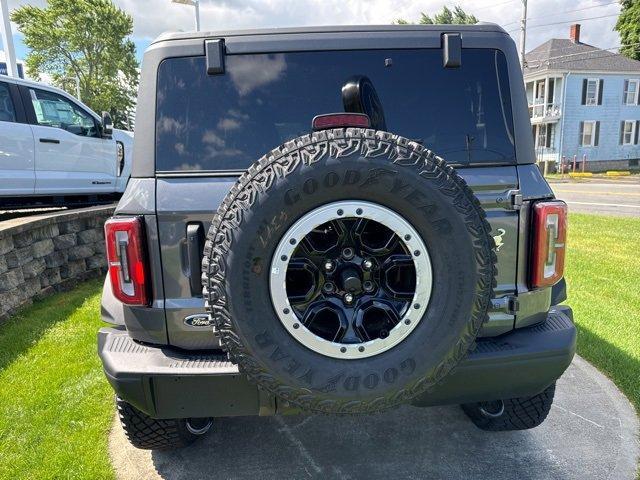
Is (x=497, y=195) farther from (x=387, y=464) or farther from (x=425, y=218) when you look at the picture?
(x=387, y=464)

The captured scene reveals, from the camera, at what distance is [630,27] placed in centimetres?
3656

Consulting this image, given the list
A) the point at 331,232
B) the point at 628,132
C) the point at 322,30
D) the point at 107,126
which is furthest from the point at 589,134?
the point at 331,232

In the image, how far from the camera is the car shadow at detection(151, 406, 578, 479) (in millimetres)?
2443

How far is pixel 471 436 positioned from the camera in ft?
9.01

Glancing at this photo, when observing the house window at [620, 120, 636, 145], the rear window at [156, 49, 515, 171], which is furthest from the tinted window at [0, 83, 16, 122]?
the house window at [620, 120, 636, 145]

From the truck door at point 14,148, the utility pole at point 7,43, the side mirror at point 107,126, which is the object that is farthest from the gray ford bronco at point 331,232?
the utility pole at point 7,43

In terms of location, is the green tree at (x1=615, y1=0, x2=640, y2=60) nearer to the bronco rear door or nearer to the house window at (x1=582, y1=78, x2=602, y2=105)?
the house window at (x1=582, y1=78, x2=602, y2=105)

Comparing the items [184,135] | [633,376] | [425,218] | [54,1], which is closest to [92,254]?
[184,135]

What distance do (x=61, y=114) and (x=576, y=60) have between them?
3264 centimetres

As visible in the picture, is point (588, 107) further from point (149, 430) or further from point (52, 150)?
point (149, 430)

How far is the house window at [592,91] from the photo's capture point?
29.9m

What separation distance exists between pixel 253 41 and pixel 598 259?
20.8 feet

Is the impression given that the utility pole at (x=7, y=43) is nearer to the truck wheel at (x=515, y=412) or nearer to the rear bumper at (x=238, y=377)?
the rear bumper at (x=238, y=377)

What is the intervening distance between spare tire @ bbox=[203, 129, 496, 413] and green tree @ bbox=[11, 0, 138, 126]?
37.6 meters
